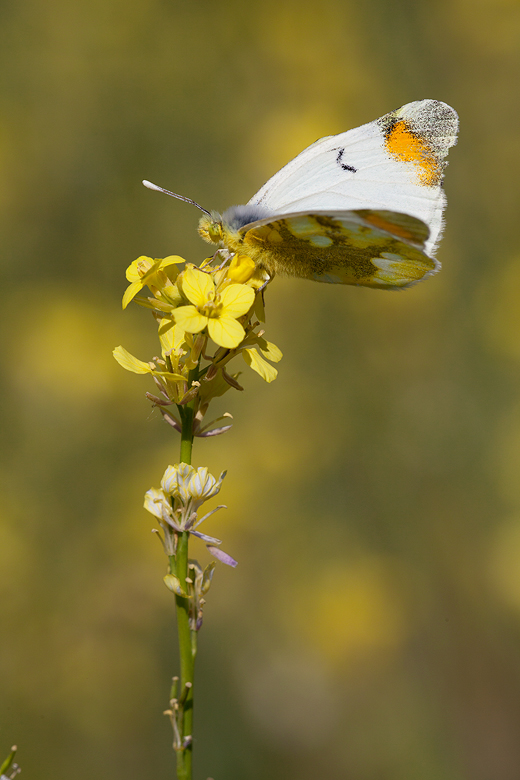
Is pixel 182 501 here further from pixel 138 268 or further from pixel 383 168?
pixel 383 168

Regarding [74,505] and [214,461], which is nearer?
[74,505]

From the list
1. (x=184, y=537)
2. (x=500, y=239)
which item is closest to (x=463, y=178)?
(x=500, y=239)

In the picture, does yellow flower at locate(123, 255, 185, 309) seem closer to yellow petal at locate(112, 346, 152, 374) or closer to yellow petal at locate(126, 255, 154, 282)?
yellow petal at locate(126, 255, 154, 282)

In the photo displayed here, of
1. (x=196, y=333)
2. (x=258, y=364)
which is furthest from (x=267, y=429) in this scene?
(x=196, y=333)

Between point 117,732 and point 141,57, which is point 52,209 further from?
point 117,732

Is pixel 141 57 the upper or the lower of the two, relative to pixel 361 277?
upper

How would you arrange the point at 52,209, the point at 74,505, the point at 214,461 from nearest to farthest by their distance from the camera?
the point at 74,505 < the point at 214,461 < the point at 52,209

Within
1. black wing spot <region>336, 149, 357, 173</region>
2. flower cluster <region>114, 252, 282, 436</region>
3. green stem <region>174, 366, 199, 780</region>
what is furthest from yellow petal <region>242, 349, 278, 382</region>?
black wing spot <region>336, 149, 357, 173</region>

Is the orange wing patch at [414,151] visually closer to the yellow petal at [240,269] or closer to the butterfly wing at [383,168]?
the butterfly wing at [383,168]
